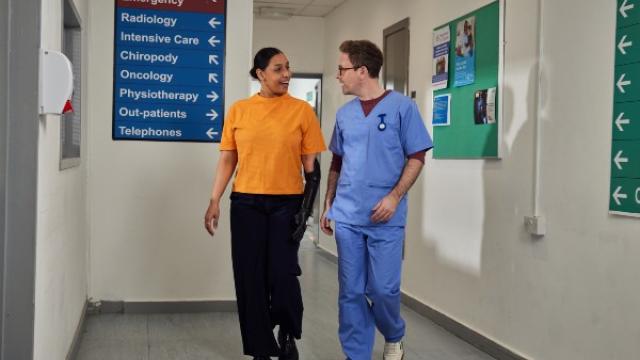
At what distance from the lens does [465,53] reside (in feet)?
12.8

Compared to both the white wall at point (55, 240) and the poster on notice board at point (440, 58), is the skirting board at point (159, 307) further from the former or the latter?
the poster on notice board at point (440, 58)

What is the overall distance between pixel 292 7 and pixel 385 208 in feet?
14.7

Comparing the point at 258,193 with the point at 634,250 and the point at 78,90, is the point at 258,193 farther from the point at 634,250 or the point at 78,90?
the point at 634,250

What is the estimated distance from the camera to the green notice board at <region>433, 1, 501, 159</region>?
356 centimetres

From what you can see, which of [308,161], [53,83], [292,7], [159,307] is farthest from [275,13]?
[53,83]

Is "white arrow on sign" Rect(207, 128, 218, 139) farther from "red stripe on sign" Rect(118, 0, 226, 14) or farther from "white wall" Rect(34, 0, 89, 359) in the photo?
"white wall" Rect(34, 0, 89, 359)

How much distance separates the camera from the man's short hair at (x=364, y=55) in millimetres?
3047

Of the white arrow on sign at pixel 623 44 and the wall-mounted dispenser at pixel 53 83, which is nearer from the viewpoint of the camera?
the wall-mounted dispenser at pixel 53 83

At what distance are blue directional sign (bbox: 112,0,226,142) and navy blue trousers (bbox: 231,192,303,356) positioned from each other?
122cm

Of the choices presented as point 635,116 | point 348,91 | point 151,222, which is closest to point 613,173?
point 635,116

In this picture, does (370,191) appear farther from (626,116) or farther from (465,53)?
(465,53)

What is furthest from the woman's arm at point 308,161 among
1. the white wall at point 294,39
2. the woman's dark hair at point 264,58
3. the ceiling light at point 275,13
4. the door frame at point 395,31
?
the white wall at point 294,39

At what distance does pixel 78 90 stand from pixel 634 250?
2571mm

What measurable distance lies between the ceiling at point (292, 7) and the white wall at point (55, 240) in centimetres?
341
